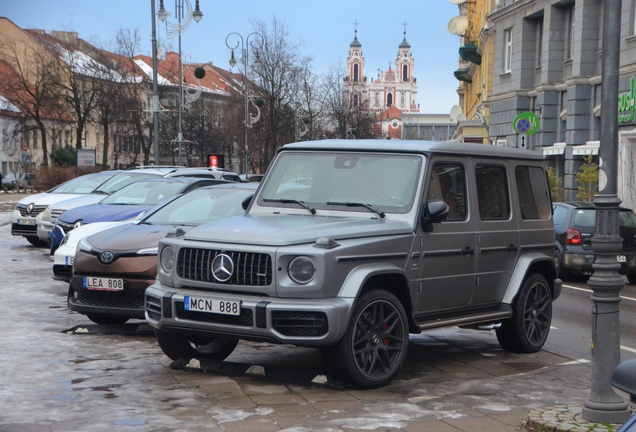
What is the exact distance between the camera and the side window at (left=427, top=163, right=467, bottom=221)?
8.30 meters

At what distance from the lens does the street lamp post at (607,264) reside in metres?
6.22

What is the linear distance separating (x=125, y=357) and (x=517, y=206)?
3.96m

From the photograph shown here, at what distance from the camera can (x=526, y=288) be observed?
30.2ft

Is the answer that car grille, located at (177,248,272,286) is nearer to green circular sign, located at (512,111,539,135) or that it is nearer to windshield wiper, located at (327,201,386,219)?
windshield wiper, located at (327,201,386,219)

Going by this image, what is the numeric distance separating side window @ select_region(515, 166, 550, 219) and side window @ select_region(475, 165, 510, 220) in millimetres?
278

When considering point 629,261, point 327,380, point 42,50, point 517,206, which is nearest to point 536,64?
point 629,261

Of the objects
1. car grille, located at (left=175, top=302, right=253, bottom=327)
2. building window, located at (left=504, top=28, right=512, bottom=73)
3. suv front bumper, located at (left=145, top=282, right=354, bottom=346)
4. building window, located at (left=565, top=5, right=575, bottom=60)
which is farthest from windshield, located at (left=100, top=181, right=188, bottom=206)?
building window, located at (left=504, top=28, right=512, bottom=73)

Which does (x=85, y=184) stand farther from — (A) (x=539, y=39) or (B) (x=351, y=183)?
(A) (x=539, y=39)

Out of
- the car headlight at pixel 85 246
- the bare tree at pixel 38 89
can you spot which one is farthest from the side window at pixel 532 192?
the bare tree at pixel 38 89

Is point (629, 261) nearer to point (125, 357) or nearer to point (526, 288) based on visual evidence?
point (526, 288)

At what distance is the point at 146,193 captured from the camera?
Answer: 1586cm

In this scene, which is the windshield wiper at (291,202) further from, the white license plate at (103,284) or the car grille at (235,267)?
the white license plate at (103,284)

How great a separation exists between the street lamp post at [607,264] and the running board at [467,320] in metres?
1.89

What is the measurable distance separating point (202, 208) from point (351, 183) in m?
3.33
